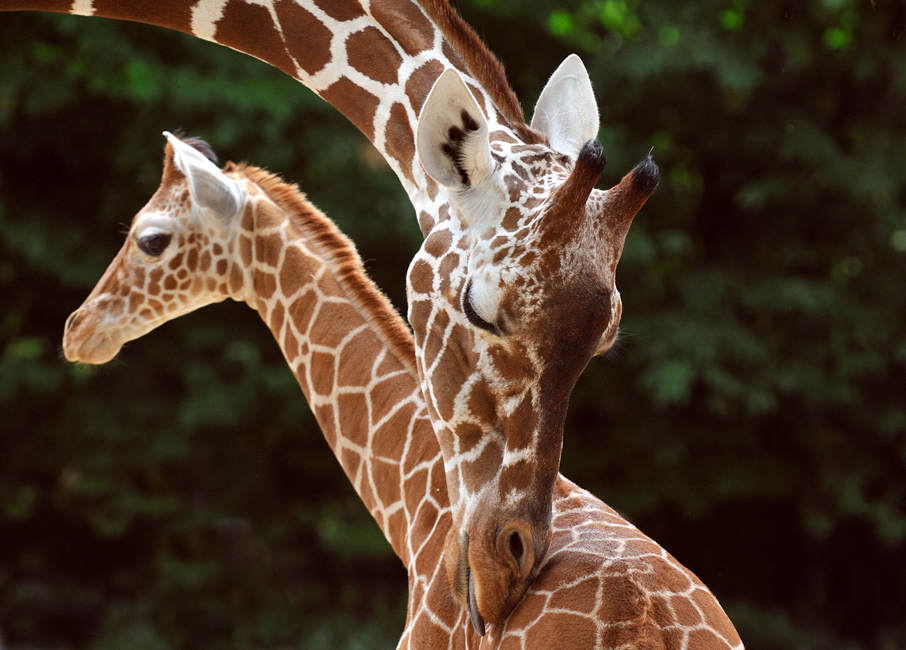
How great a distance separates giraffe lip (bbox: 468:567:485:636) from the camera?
1672 millimetres

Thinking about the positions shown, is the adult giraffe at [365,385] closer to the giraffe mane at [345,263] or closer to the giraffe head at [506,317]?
the giraffe mane at [345,263]

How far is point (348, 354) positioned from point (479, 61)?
87 centimetres

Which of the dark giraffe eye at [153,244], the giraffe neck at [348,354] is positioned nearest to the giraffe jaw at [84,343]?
the dark giraffe eye at [153,244]

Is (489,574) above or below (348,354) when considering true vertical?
above

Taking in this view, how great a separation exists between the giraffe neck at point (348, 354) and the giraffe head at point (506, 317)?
408 millimetres

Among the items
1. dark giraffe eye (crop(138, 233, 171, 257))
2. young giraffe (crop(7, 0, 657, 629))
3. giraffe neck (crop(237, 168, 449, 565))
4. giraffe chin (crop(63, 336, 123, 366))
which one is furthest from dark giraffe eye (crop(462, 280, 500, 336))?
giraffe chin (crop(63, 336, 123, 366))

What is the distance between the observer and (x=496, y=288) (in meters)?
1.63

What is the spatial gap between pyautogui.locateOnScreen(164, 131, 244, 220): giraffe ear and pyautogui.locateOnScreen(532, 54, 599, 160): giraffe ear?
0.95 m

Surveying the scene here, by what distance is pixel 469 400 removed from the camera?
1.71 metres

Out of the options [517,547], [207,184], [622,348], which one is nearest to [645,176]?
[517,547]

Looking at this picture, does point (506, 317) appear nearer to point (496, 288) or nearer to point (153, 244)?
point (496, 288)

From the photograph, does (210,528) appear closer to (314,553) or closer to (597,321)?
(314,553)

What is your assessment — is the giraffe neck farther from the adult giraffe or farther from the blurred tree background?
the blurred tree background

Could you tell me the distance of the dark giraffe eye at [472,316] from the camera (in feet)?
5.39
